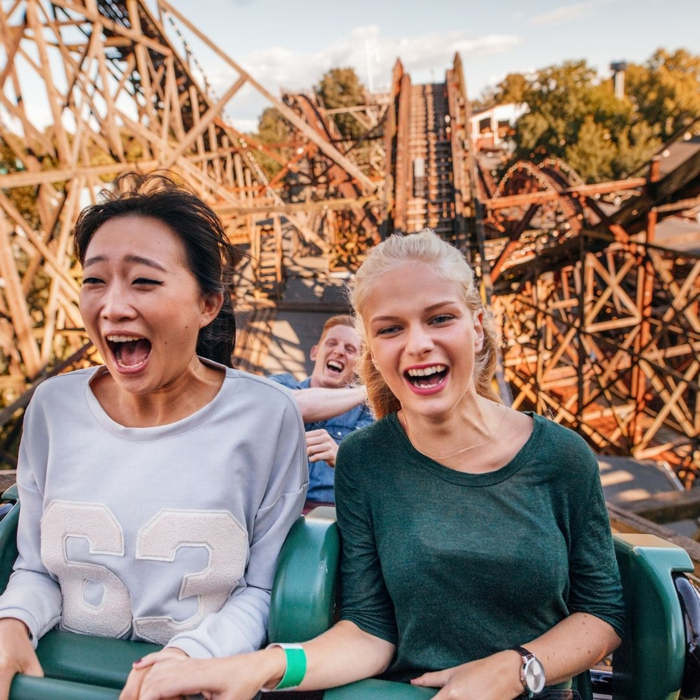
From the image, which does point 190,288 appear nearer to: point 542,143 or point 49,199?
point 49,199

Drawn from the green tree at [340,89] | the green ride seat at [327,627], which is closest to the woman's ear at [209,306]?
the green ride seat at [327,627]

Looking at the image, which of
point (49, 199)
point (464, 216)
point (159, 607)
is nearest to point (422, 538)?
point (159, 607)

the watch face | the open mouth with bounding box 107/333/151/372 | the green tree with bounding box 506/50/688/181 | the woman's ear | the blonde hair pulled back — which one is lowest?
the watch face

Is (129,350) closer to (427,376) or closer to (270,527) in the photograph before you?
(270,527)

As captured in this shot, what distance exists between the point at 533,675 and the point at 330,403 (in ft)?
3.44

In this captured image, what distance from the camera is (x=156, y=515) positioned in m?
1.27

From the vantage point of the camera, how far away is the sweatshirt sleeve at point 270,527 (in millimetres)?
1283

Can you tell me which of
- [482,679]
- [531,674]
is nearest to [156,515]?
[482,679]

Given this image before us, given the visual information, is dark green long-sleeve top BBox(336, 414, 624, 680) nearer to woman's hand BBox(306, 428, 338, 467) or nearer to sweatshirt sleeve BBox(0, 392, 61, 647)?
A: woman's hand BBox(306, 428, 338, 467)

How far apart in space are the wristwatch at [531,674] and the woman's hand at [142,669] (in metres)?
0.69

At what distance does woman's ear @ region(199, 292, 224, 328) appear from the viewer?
1397mm

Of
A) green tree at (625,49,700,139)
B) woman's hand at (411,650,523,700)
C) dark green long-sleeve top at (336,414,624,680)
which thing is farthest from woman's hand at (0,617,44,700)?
green tree at (625,49,700,139)

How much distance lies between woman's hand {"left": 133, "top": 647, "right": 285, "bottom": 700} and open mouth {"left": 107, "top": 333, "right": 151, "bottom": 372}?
591 mm

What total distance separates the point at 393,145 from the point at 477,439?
7755 millimetres
